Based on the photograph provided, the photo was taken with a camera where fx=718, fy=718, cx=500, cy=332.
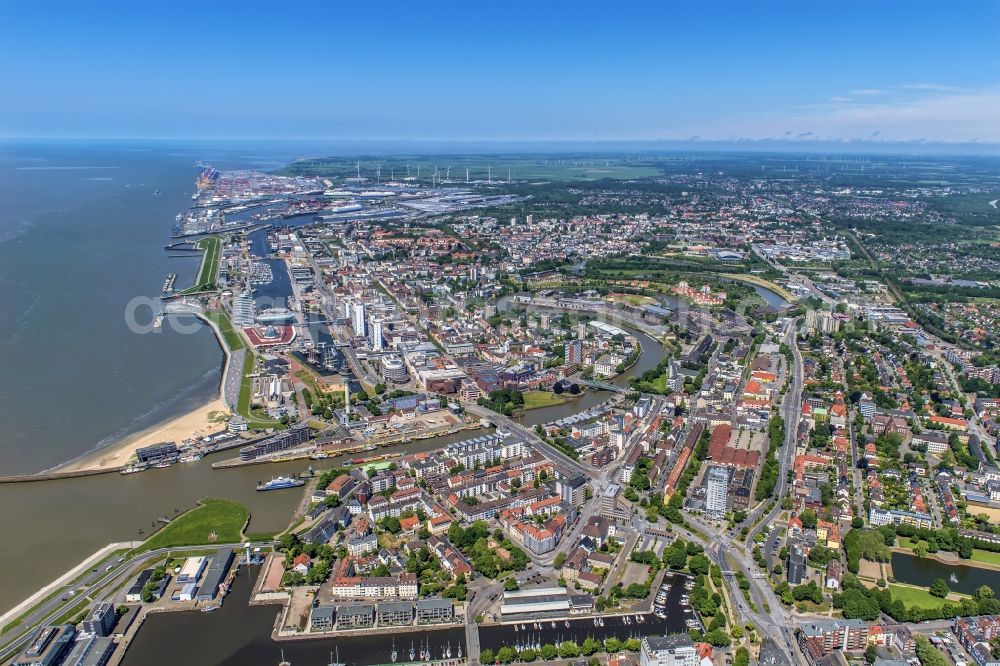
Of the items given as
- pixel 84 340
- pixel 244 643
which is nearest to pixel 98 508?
pixel 244 643

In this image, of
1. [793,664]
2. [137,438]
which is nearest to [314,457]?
[137,438]

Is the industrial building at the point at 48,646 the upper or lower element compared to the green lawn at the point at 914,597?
upper

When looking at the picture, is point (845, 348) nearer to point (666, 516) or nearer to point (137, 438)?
point (666, 516)

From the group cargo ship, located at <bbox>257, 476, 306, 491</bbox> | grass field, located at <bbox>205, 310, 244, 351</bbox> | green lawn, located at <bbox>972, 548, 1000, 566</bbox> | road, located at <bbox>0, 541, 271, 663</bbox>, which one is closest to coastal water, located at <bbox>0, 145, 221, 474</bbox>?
grass field, located at <bbox>205, 310, 244, 351</bbox>

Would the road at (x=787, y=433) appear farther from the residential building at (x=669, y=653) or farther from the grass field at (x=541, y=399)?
the grass field at (x=541, y=399)

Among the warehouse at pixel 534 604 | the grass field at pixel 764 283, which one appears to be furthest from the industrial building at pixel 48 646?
the grass field at pixel 764 283

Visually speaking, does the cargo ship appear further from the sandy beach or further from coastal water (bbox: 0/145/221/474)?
coastal water (bbox: 0/145/221/474)

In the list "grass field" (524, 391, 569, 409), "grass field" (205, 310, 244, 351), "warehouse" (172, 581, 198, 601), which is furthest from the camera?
"grass field" (205, 310, 244, 351)
